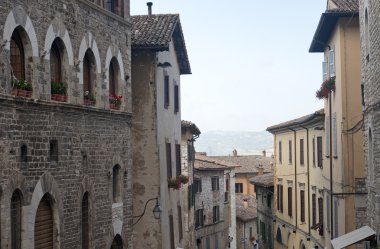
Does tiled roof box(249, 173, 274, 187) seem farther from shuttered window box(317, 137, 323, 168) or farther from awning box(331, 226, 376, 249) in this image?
awning box(331, 226, 376, 249)

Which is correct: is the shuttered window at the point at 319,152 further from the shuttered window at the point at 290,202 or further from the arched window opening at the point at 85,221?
the arched window opening at the point at 85,221

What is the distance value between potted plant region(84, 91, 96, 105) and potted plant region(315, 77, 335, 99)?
11.4 m

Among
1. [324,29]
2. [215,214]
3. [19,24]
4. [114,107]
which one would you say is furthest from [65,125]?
[215,214]

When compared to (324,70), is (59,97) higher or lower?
lower

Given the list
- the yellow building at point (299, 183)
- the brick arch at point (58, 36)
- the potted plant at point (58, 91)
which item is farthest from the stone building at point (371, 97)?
the yellow building at point (299, 183)

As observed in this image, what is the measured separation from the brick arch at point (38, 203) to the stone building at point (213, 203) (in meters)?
29.0

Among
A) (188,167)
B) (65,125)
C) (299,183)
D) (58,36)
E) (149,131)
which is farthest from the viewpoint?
(188,167)

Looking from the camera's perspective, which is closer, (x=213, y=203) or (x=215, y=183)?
(x=213, y=203)

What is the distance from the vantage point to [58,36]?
1959cm

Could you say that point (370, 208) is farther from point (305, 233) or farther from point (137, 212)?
point (305, 233)

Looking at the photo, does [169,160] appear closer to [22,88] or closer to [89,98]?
[89,98]

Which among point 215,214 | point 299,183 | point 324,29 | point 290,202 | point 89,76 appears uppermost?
point 324,29

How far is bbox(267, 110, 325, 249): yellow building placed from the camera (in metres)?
36.2

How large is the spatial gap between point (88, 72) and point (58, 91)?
2.93m
